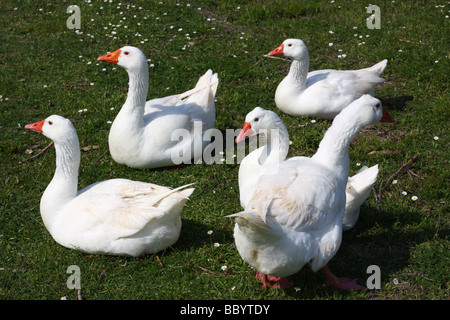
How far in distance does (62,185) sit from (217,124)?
7.82 ft

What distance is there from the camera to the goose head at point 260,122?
498 centimetres

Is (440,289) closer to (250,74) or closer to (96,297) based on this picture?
(96,297)

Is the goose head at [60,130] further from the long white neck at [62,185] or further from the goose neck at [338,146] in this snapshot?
the goose neck at [338,146]

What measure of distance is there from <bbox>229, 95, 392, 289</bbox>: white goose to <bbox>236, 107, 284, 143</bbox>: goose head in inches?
20.2

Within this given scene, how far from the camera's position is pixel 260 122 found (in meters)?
5.00

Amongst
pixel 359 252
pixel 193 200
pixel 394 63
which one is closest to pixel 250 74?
pixel 394 63

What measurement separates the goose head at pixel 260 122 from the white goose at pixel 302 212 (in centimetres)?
51

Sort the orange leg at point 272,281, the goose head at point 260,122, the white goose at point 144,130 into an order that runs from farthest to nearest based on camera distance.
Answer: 1. the white goose at point 144,130
2. the goose head at point 260,122
3. the orange leg at point 272,281

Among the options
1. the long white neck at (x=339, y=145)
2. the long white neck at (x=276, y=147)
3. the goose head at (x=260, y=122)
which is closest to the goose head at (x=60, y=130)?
the goose head at (x=260, y=122)

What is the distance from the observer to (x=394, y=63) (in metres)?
7.85

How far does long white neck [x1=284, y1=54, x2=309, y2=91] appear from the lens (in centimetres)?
668

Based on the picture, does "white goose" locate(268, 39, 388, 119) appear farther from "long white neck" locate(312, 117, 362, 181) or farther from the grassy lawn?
"long white neck" locate(312, 117, 362, 181)

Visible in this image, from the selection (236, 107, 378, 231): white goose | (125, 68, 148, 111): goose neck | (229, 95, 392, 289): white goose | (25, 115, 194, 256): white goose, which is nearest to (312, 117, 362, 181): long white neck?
(229, 95, 392, 289): white goose

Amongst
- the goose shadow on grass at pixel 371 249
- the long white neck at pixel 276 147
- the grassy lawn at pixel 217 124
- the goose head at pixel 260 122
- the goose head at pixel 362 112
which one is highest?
the goose head at pixel 362 112
